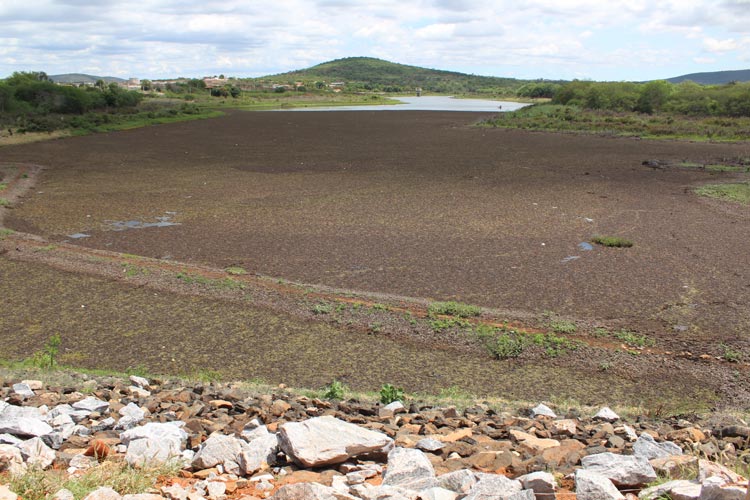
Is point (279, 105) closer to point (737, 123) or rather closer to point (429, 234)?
point (737, 123)

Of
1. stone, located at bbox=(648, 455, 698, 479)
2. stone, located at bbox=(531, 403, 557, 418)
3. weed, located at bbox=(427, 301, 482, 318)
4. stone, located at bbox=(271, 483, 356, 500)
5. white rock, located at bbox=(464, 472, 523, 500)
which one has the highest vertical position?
stone, located at bbox=(271, 483, 356, 500)

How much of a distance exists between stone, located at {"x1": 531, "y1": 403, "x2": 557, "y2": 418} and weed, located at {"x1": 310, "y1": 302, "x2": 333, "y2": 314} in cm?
486

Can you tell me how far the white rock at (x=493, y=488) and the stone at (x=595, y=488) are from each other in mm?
338

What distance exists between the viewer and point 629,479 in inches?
157

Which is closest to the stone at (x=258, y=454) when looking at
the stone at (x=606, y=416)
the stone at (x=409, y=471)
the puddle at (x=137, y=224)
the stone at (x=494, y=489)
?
the stone at (x=409, y=471)

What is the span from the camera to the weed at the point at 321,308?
10.8 m

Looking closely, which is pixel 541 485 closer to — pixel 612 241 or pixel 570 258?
pixel 570 258

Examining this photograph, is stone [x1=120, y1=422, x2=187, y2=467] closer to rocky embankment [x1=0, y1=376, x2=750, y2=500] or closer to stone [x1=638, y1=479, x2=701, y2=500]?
rocky embankment [x1=0, y1=376, x2=750, y2=500]

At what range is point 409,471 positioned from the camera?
407cm

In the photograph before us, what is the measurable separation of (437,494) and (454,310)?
7.17 metres

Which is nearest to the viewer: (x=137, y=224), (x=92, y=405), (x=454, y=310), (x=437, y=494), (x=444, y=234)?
(x=437, y=494)

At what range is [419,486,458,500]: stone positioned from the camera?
366 cm

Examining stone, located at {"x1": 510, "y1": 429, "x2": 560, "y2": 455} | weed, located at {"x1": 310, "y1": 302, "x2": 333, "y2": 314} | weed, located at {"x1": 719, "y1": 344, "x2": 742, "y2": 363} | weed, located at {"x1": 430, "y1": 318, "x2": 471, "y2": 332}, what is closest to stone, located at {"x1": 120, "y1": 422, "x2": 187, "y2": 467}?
stone, located at {"x1": 510, "y1": 429, "x2": 560, "y2": 455}

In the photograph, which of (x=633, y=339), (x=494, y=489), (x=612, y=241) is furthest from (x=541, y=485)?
(x=612, y=241)
